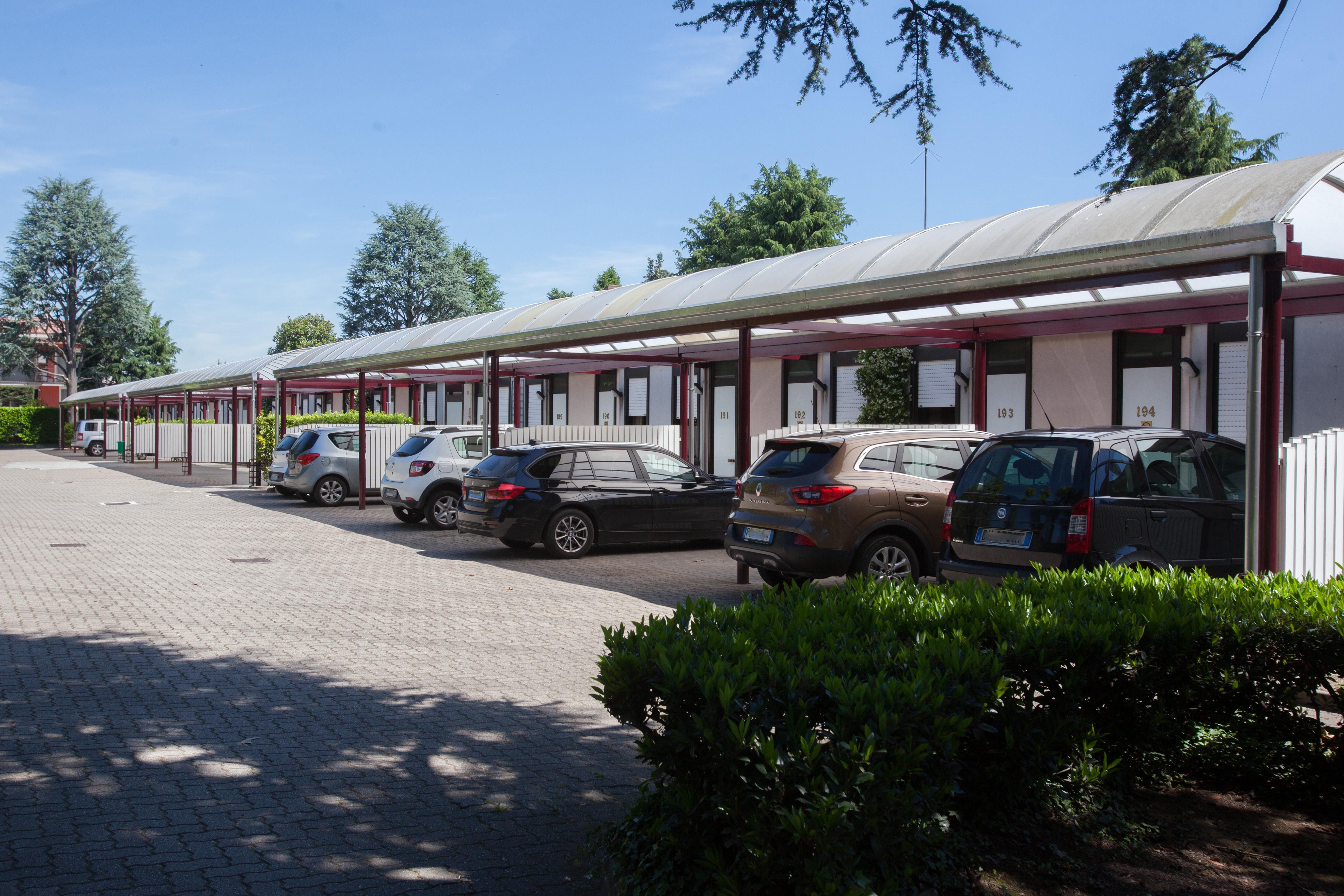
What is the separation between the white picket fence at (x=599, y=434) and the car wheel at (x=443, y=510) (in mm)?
1791

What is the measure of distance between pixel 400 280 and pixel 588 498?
64829 mm

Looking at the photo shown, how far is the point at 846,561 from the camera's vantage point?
9.67 meters

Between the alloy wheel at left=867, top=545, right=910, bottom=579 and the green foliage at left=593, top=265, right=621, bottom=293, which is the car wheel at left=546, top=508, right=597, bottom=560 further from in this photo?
the green foliage at left=593, top=265, right=621, bottom=293

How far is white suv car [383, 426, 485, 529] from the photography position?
17.2m

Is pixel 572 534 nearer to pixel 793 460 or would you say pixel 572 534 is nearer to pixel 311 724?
pixel 793 460

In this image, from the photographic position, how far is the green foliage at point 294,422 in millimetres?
29219

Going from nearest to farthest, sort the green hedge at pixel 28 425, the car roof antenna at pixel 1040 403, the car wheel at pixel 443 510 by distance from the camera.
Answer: the car roof antenna at pixel 1040 403
the car wheel at pixel 443 510
the green hedge at pixel 28 425

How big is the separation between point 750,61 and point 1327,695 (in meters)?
4.93

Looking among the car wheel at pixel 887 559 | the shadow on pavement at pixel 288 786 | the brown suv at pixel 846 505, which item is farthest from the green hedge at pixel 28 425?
the shadow on pavement at pixel 288 786

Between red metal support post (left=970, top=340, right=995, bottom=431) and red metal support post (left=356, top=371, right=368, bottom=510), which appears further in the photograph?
red metal support post (left=356, top=371, right=368, bottom=510)

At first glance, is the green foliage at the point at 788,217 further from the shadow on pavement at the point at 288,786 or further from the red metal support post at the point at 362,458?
the shadow on pavement at the point at 288,786

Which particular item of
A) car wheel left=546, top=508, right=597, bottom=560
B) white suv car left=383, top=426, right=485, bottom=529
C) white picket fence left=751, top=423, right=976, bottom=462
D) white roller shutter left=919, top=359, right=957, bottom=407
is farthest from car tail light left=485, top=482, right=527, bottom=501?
white roller shutter left=919, top=359, right=957, bottom=407

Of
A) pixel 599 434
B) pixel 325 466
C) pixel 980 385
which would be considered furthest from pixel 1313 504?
pixel 325 466

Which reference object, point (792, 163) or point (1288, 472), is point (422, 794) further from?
point (792, 163)
